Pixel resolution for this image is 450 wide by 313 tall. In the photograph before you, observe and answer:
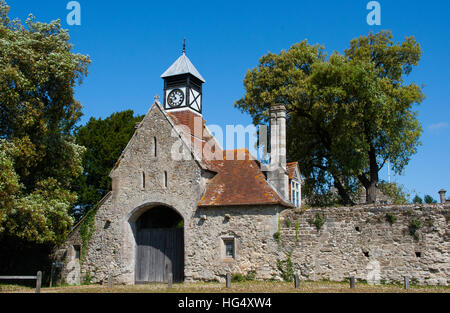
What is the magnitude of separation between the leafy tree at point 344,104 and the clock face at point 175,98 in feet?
21.3

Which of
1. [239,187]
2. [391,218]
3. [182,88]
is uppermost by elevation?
[182,88]

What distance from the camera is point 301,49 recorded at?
112ft

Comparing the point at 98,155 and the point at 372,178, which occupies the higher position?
the point at 98,155

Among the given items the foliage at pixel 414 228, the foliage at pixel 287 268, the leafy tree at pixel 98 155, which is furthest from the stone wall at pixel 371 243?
the leafy tree at pixel 98 155

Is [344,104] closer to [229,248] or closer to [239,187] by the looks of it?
[239,187]

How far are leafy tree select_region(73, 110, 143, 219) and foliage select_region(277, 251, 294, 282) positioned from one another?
675 inches

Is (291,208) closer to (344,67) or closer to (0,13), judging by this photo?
(344,67)

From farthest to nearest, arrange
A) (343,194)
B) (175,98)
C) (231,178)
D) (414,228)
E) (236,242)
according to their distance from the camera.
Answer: (343,194), (175,98), (231,178), (236,242), (414,228)

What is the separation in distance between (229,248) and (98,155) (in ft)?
53.7

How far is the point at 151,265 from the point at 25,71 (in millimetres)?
12693

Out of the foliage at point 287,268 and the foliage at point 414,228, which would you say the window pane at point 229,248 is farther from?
the foliage at point 414,228

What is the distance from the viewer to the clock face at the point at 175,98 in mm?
30406

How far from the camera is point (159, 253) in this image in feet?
89.2

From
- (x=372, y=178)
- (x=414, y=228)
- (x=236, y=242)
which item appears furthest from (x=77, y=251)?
(x=372, y=178)
